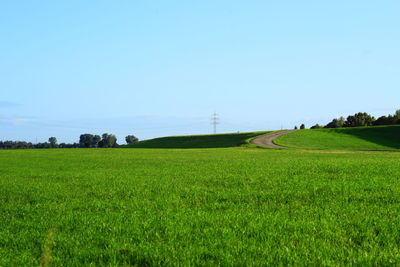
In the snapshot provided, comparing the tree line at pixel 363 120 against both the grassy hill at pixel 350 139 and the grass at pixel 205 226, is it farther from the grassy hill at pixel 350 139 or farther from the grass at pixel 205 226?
the grass at pixel 205 226

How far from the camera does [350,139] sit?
101 meters

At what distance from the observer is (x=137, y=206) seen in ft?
36.5

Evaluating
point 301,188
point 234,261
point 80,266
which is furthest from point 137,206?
point 301,188

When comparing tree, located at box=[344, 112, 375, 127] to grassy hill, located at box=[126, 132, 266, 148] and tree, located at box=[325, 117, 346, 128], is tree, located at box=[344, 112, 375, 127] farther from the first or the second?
grassy hill, located at box=[126, 132, 266, 148]

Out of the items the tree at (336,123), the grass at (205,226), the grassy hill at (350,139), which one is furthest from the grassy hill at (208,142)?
the grass at (205,226)

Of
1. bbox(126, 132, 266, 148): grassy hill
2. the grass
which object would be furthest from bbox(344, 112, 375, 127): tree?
the grass

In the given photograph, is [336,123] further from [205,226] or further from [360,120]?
[205,226]

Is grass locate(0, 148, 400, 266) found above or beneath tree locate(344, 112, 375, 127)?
beneath

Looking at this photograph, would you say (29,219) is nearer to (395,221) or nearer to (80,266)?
(80,266)

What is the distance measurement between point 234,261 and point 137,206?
5.46 meters

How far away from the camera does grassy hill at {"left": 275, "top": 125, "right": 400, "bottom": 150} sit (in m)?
88.4

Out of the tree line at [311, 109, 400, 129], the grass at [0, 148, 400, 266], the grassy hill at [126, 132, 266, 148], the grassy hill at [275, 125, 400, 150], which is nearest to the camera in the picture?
the grass at [0, 148, 400, 266]

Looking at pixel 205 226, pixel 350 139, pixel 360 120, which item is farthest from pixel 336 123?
pixel 205 226

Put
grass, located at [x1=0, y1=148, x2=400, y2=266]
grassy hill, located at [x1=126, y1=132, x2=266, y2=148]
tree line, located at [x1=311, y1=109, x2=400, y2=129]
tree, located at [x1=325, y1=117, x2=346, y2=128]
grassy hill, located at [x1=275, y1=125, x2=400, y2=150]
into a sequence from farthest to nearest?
tree, located at [x1=325, y1=117, x2=346, y2=128], tree line, located at [x1=311, y1=109, x2=400, y2=129], grassy hill, located at [x1=126, y1=132, x2=266, y2=148], grassy hill, located at [x1=275, y1=125, x2=400, y2=150], grass, located at [x1=0, y1=148, x2=400, y2=266]
